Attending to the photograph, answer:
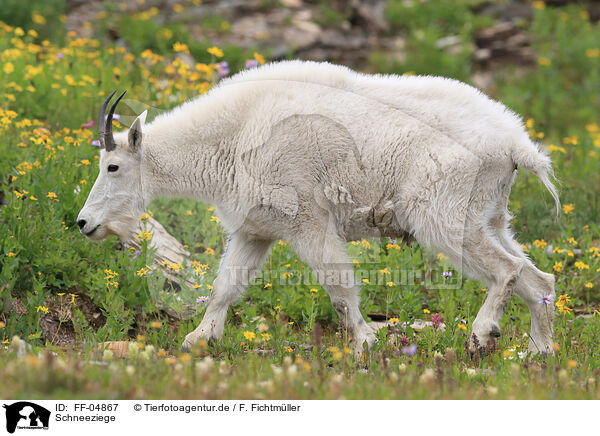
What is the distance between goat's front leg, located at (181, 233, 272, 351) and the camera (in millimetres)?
5914

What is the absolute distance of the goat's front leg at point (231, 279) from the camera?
5.91 metres

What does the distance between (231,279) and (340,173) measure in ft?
4.02

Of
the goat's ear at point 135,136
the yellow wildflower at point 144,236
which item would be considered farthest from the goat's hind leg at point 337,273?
the goat's ear at point 135,136

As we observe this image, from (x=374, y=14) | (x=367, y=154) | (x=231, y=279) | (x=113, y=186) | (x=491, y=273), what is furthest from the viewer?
(x=374, y=14)

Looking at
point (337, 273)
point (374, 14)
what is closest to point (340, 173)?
point (337, 273)

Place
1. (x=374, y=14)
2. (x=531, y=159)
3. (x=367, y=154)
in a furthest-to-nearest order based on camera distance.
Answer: (x=374, y=14) → (x=367, y=154) → (x=531, y=159)

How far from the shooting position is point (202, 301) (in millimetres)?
6199

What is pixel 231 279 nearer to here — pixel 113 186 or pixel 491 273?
pixel 113 186

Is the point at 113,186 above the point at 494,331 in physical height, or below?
above

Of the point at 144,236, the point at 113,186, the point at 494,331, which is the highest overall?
the point at 113,186

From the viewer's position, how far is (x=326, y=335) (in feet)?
21.6

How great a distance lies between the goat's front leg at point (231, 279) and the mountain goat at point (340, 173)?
0.05 ft

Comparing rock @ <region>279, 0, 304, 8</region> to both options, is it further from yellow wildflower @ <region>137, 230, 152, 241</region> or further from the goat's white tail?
the goat's white tail
